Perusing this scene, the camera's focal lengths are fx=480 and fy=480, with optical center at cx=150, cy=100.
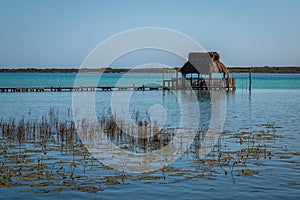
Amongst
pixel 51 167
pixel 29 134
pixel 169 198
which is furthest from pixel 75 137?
pixel 169 198

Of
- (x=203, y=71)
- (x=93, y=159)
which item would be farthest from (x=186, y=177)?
(x=203, y=71)

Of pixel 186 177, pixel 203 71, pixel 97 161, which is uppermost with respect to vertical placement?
pixel 203 71

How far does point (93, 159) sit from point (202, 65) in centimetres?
4805

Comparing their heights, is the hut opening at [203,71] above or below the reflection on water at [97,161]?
above

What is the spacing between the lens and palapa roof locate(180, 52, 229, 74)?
6172 centimetres

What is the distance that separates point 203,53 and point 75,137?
151 ft

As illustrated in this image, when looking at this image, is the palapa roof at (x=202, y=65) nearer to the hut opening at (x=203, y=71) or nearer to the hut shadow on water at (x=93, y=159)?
the hut opening at (x=203, y=71)

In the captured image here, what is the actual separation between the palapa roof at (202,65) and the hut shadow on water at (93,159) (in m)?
40.0

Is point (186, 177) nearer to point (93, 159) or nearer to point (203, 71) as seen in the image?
point (93, 159)

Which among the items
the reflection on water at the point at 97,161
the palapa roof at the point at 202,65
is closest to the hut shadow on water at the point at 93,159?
the reflection on water at the point at 97,161

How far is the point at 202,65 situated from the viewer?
6209 cm

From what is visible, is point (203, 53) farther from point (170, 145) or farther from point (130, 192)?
point (130, 192)

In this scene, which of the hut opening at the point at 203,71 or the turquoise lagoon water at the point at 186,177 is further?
the hut opening at the point at 203,71

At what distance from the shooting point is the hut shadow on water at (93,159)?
1247 cm
